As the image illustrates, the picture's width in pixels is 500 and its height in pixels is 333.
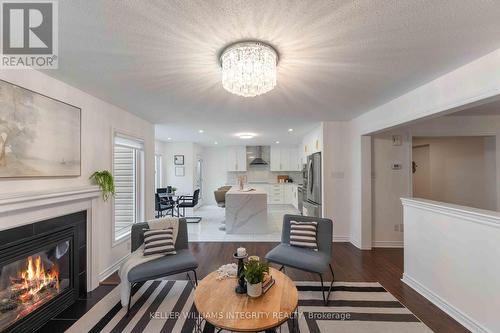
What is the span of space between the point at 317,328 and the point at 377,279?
1431mm

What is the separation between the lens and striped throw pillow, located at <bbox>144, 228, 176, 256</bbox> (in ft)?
8.60

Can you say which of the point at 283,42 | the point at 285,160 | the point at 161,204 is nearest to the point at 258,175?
the point at 285,160

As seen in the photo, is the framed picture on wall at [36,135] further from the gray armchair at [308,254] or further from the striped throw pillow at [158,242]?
the gray armchair at [308,254]

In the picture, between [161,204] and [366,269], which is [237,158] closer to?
[161,204]

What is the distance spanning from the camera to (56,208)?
2234 mm

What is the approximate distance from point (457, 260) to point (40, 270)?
4.26m

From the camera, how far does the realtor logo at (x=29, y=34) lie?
4.26 ft

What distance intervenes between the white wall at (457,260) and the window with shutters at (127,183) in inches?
166

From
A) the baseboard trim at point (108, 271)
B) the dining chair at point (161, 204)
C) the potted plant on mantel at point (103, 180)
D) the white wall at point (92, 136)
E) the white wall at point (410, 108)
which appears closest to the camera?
the white wall at point (410, 108)

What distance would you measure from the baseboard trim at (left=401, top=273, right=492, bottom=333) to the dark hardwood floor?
0.15 ft

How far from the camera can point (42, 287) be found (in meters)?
2.24

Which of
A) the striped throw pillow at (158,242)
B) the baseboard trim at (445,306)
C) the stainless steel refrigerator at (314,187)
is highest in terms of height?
the stainless steel refrigerator at (314,187)

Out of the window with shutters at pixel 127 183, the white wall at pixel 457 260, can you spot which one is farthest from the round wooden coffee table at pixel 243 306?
the window with shutters at pixel 127 183

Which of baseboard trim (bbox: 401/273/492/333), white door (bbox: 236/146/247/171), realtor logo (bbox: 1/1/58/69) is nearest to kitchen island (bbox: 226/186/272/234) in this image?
baseboard trim (bbox: 401/273/492/333)
